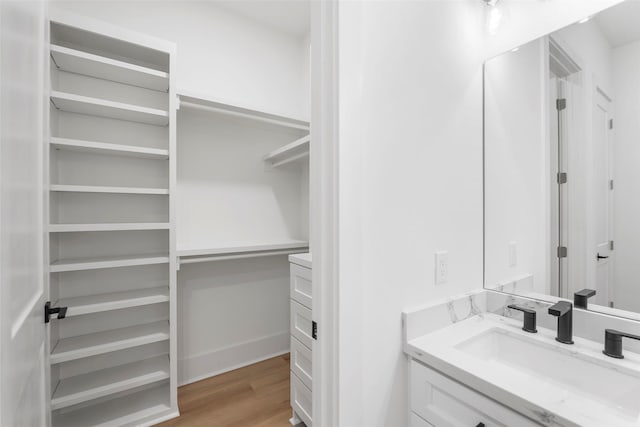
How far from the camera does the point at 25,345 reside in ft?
2.19

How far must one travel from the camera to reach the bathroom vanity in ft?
2.18

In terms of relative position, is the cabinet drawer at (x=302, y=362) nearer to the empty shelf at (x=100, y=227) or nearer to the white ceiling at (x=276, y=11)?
the empty shelf at (x=100, y=227)

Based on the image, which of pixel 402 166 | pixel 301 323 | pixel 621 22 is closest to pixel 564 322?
pixel 402 166

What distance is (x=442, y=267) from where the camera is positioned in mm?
1031

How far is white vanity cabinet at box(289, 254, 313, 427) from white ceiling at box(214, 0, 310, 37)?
1897 mm

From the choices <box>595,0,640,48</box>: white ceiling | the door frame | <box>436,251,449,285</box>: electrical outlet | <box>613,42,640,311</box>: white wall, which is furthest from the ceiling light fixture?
<box>436,251,449,285</box>: electrical outlet

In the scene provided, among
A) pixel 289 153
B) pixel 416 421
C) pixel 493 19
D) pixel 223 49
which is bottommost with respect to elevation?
pixel 416 421

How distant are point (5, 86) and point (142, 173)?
4.43ft

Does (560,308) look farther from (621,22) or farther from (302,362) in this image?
(302,362)

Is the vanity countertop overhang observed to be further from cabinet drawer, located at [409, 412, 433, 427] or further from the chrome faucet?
cabinet drawer, located at [409, 412, 433, 427]

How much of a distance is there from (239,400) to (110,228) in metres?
1.31

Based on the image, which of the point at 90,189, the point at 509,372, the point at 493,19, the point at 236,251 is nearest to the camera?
the point at 509,372

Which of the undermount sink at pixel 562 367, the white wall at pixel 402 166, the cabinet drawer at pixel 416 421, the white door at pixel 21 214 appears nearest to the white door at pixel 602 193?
the undermount sink at pixel 562 367

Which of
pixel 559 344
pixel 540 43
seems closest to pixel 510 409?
pixel 559 344
